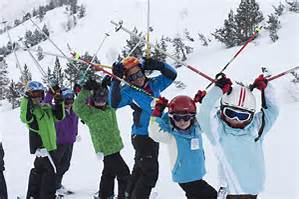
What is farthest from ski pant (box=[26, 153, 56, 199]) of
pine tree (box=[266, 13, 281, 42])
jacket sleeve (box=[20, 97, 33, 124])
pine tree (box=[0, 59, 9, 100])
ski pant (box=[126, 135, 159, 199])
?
pine tree (box=[0, 59, 9, 100])

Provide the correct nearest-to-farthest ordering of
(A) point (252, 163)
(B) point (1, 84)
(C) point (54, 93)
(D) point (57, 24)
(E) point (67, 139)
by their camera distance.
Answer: (A) point (252, 163)
(C) point (54, 93)
(E) point (67, 139)
(B) point (1, 84)
(D) point (57, 24)

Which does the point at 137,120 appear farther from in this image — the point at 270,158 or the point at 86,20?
the point at 86,20

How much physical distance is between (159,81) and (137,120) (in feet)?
1.66

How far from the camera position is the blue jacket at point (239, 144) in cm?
396

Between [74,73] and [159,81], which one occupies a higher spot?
[74,73]

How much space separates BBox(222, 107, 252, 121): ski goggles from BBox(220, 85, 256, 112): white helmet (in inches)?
1.3

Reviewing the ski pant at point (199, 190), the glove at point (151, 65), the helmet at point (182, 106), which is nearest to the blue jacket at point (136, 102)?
the glove at point (151, 65)

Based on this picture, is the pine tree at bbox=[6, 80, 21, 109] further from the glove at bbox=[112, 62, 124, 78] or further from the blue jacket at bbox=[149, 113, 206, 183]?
the blue jacket at bbox=[149, 113, 206, 183]

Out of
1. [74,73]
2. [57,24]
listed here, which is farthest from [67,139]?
[57,24]

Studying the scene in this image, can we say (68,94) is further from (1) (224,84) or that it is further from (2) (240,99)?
(2) (240,99)

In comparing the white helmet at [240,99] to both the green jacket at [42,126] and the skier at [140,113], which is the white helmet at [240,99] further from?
the green jacket at [42,126]

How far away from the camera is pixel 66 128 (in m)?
6.77

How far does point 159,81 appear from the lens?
543cm

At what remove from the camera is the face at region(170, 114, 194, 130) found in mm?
4430
